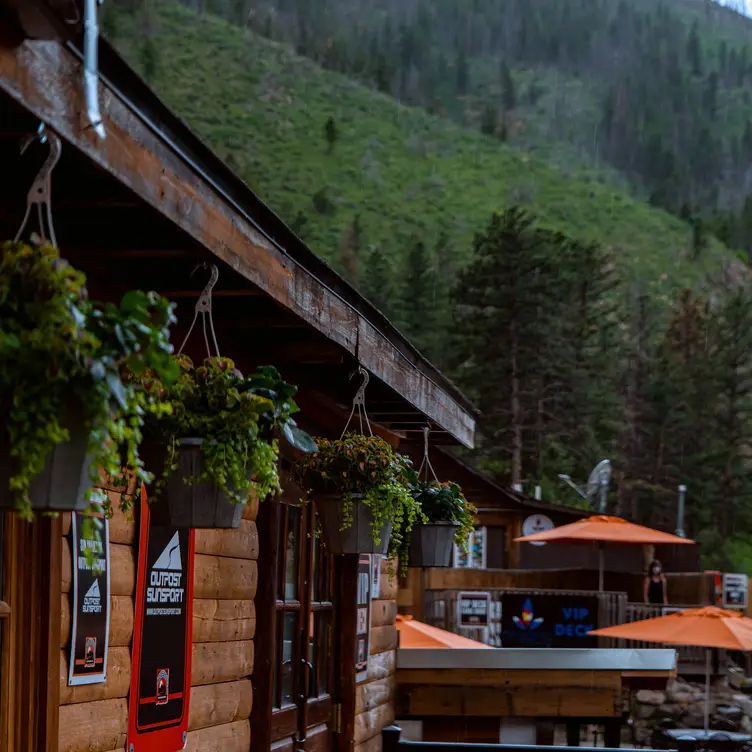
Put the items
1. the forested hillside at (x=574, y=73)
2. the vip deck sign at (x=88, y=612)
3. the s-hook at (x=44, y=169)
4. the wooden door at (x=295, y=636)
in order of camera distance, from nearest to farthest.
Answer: the s-hook at (x=44, y=169) → the vip deck sign at (x=88, y=612) → the wooden door at (x=295, y=636) → the forested hillside at (x=574, y=73)

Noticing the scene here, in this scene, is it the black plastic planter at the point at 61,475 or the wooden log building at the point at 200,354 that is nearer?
the black plastic planter at the point at 61,475

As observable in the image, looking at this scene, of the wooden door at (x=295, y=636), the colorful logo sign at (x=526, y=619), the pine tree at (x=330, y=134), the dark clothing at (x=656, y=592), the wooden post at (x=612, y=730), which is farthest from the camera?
the pine tree at (x=330, y=134)

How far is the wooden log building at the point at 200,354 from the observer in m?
3.07

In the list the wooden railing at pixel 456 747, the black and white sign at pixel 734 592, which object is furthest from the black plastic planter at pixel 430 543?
the black and white sign at pixel 734 592

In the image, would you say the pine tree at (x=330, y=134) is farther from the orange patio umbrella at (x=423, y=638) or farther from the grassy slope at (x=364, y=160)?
the orange patio umbrella at (x=423, y=638)

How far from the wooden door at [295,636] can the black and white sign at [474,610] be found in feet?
29.0

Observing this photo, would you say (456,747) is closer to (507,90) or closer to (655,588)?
(655,588)

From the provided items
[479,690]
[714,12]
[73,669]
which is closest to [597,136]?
[714,12]

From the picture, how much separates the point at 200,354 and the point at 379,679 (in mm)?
4772

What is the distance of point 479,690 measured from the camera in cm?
1193

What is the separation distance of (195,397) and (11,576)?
0.77m

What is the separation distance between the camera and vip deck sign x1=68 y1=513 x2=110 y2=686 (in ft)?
13.7

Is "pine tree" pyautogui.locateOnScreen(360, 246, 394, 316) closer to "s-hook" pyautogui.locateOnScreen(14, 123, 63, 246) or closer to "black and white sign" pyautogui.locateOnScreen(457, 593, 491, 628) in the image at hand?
"black and white sign" pyautogui.locateOnScreen(457, 593, 491, 628)

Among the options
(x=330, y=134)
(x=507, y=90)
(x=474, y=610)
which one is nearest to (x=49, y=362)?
(x=474, y=610)
